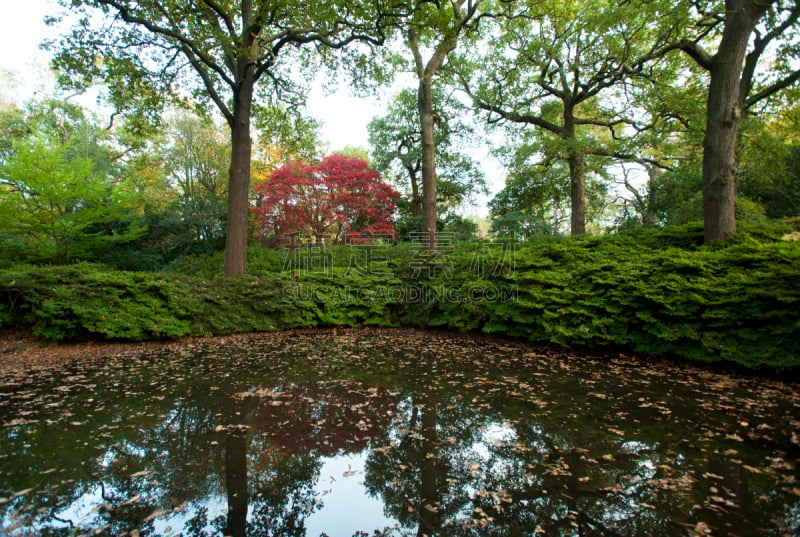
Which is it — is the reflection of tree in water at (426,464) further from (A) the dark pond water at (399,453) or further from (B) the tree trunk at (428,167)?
(B) the tree trunk at (428,167)

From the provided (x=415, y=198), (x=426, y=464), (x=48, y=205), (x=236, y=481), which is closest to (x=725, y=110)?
(x=426, y=464)

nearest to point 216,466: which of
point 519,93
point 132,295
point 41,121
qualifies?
point 132,295

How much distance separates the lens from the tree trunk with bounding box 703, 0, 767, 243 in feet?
18.6

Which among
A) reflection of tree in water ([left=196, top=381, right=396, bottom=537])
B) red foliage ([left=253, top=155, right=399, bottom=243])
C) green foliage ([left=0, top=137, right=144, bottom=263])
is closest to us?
reflection of tree in water ([left=196, top=381, right=396, bottom=537])

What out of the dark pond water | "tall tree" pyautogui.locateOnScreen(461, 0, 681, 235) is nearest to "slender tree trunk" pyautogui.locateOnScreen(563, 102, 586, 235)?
"tall tree" pyautogui.locateOnScreen(461, 0, 681, 235)

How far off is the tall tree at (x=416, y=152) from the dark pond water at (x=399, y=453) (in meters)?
12.7

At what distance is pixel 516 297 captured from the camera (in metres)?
6.43

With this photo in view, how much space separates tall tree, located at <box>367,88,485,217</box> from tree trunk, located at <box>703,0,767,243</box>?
10230 mm

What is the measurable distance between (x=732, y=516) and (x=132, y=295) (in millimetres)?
8060

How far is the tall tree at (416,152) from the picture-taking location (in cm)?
1603

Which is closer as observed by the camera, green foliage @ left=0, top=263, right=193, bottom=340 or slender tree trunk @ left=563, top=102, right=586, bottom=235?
green foliage @ left=0, top=263, right=193, bottom=340

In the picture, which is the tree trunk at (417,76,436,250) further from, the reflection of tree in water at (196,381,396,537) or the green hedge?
the reflection of tree in water at (196,381,396,537)

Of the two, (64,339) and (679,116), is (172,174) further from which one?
(679,116)

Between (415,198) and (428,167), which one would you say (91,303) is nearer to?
(428,167)
